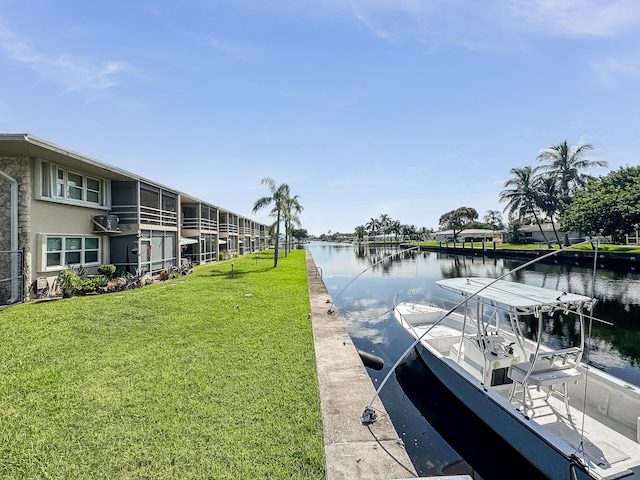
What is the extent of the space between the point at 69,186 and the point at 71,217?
53.7 inches

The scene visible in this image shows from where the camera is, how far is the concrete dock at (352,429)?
376 centimetres

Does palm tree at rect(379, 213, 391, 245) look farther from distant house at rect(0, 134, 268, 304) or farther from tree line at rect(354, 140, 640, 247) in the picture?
distant house at rect(0, 134, 268, 304)

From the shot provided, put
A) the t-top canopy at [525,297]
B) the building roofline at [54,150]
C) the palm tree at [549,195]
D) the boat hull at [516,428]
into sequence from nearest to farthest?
the boat hull at [516,428] → the t-top canopy at [525,297] → the building roofline at [54,150] → the palm tree at [549,195]

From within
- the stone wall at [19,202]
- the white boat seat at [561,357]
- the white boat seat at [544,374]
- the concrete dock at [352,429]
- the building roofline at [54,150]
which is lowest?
the concrete dock at [352,429]

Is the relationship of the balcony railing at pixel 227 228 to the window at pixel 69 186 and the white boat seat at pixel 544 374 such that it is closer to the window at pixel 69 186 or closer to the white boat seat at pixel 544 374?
the window at pixel 69 186

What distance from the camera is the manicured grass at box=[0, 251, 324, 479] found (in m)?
3.82

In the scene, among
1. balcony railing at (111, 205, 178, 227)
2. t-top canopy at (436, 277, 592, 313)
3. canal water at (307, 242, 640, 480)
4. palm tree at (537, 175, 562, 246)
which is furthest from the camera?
palm tree at (537, 175, 562, 246)

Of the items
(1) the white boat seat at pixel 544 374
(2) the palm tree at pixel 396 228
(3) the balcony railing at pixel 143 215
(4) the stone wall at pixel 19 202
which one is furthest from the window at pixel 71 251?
(2) the palm tree at pixel 396 228

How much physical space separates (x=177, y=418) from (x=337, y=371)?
3.06 metres

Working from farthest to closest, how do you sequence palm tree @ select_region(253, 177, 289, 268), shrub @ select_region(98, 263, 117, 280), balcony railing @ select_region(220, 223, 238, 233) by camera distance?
balcony railing @ select_region(220, 223, 238, 233) → palm tree @ select_region(253, 177, 289, 268) → shrub @ select_region(98, 263, 117, 280)

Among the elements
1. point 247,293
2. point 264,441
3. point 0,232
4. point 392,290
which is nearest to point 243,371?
point 264,441

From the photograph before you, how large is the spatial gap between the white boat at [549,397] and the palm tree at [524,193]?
159 feet

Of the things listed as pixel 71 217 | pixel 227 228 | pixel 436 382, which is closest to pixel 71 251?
pixel 71 217

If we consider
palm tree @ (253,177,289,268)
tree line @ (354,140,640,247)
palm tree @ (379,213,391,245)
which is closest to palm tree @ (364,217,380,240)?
palm tree @ (379,213,391,245)
